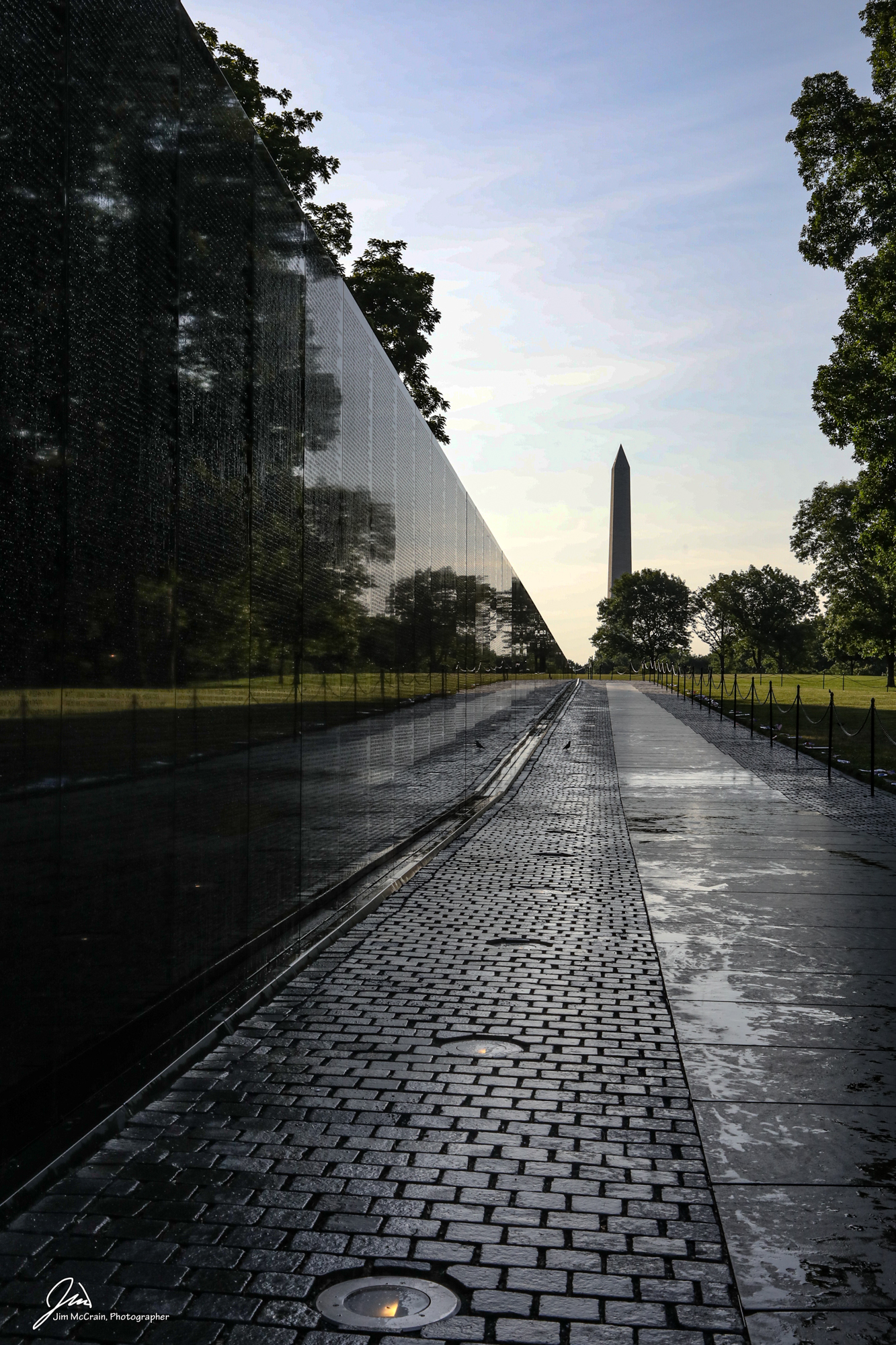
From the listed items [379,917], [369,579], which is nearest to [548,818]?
[369,579]

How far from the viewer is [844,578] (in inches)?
2638

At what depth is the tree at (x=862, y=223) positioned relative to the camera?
25750 mm

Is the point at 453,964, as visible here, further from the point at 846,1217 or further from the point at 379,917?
the point at 846,1217

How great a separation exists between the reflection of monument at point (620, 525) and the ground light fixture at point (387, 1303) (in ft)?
402

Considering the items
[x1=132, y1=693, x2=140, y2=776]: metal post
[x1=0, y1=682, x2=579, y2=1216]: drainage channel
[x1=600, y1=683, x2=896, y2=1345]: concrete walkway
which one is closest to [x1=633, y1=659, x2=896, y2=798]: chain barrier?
[x1=600, y1=683, x2=896, y2=1345]: concrete walkway

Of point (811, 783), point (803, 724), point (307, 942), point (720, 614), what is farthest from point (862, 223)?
point (720, 614)

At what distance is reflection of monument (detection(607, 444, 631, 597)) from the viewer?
12288cm

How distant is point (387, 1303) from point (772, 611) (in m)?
122

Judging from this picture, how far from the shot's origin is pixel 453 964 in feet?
20.5

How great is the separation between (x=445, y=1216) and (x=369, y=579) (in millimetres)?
6657

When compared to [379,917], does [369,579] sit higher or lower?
higher

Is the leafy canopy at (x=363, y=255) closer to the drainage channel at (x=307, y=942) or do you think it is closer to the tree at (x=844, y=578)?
the drainage channel at (x=307, y=942)

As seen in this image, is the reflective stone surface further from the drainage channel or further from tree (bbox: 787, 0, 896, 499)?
tree (bbox: 787, 0, 896, 499)

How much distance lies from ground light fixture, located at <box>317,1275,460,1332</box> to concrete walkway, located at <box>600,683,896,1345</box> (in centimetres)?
80
